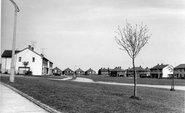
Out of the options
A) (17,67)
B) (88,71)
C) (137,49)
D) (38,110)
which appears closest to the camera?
(38,110)

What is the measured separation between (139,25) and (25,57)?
47249mm

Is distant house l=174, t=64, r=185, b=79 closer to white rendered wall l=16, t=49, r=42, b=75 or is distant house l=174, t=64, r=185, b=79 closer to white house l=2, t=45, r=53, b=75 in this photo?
white rendered wall l=16, t=49, r=42, b=75

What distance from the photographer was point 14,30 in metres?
18.0

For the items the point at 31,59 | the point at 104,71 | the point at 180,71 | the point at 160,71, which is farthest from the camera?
the point at 104,71

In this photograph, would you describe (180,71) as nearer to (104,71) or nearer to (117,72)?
(117,72)

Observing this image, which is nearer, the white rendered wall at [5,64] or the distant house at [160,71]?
the white rendered wall at [5,64]

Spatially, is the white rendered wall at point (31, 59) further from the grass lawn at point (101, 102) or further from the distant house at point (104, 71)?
the distant house at point (104, 71)

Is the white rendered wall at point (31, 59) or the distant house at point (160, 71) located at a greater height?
the white rendered wall at point (31, 59)

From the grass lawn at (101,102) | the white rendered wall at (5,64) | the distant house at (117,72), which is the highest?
the white rendered wall at (5,64)

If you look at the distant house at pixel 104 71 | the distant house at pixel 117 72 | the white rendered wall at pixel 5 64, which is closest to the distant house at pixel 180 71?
the distant house at pixel 117 72

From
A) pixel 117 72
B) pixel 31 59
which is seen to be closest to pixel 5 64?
pixel 31 59

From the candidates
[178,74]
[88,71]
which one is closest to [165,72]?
[178,74]

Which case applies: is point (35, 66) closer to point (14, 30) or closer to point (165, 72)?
point (14, 30)

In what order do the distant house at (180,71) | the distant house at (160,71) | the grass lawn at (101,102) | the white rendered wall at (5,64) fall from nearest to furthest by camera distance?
the grass lawn at (101,102) → the white rendered wall at (5,64) → the distant house at (180,71) → the distant house at (160,71)
